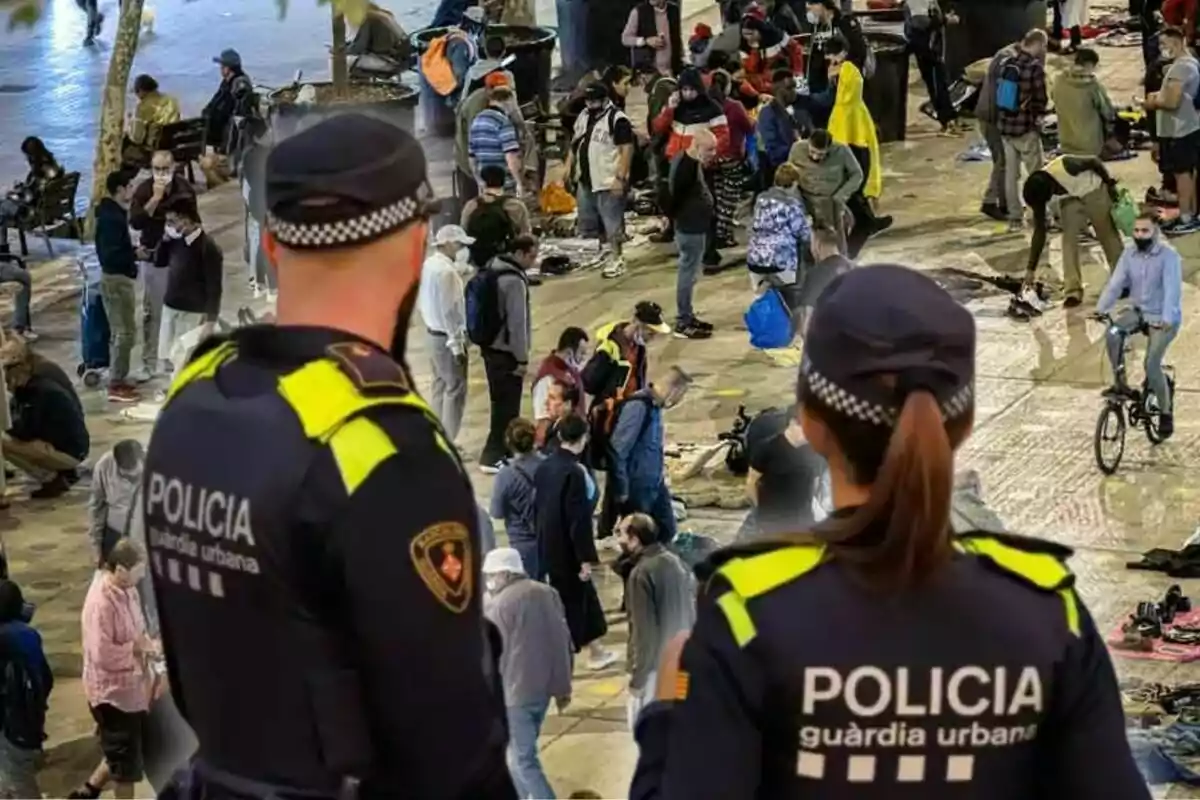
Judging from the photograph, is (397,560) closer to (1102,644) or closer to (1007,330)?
(1102,644)

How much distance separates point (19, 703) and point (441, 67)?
13.4 metres

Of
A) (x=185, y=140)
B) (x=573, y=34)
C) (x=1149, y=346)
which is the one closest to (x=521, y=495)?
(x=1149, y=346)

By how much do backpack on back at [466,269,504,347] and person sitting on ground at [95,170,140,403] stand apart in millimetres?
2968

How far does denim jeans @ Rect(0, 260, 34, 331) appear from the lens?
1662cm

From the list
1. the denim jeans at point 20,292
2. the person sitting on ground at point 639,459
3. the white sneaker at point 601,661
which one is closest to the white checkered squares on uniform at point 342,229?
the white sneaker at point 601,661

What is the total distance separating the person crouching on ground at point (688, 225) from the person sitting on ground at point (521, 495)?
574 centimetres

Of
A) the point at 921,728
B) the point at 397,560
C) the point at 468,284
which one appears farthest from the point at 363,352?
the point at 468,284

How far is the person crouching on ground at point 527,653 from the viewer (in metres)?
9.70

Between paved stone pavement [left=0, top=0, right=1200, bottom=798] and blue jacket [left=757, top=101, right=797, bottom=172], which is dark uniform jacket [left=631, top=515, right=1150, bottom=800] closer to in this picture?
paved stone pavement [left=0, top=0, right=1200, bottom=798]

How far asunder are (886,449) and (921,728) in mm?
300

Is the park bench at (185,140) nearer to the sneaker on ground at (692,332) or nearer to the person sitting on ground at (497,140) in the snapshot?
the person sitting on ground at (497,140)

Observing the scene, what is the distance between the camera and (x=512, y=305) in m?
14.2

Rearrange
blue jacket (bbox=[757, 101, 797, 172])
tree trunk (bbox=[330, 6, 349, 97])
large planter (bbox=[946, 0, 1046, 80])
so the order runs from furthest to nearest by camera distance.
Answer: large planter (bbox=[946, 0, 1046, 80])
blue jacket (bbox=[757, 101, 797, 172])
tree trunk (bbox=[330, 6, 349, 97])

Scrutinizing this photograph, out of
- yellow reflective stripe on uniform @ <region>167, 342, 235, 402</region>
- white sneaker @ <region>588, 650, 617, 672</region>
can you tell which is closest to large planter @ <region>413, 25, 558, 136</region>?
white sneaker @ <region>588, 650, 617, 672</region>
